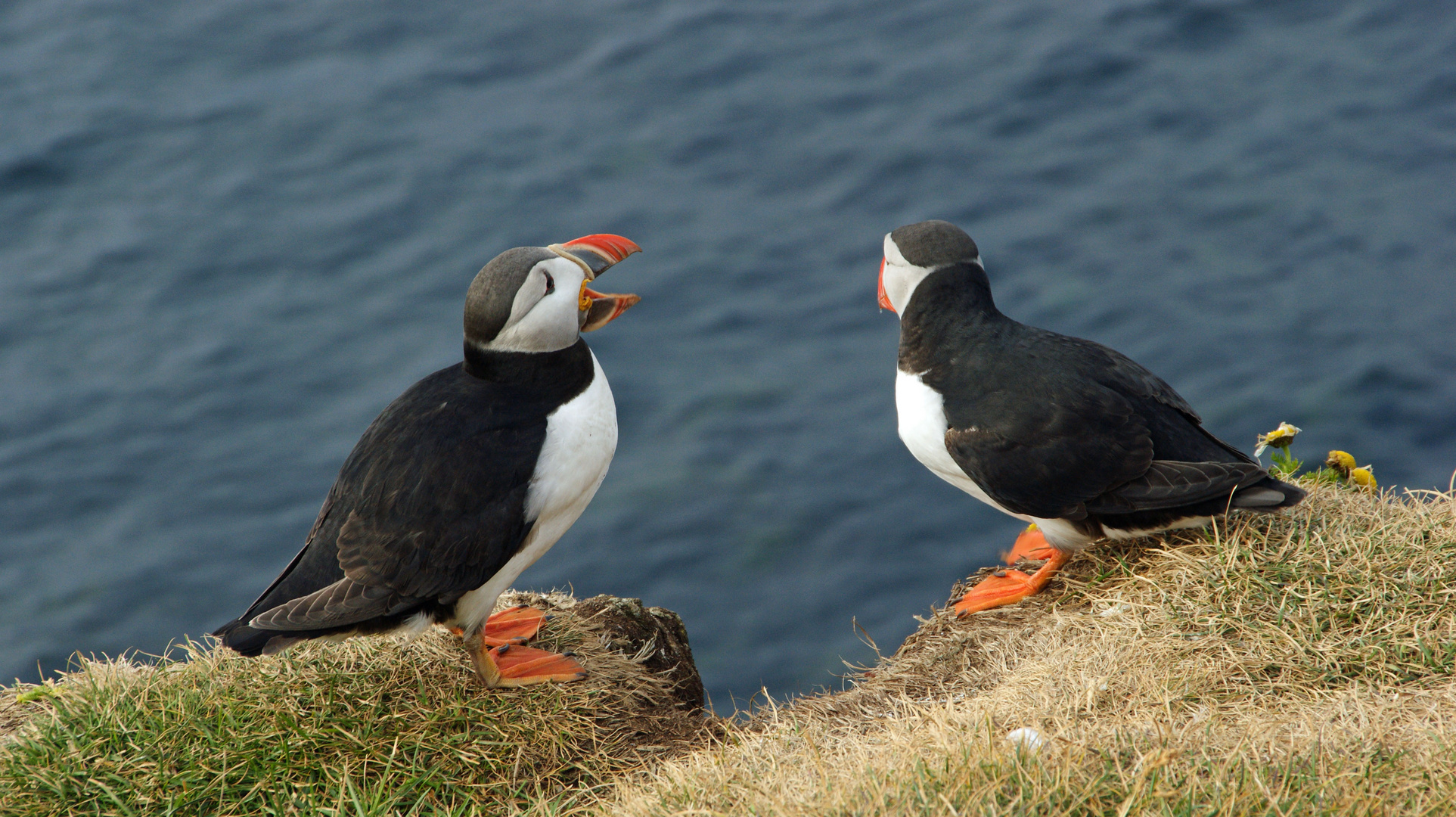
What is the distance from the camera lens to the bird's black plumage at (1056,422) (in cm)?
409

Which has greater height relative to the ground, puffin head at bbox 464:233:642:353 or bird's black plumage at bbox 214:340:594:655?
puffin head at bbox 464:233:642:353

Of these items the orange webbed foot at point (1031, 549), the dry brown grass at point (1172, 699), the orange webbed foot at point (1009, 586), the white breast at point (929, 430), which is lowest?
the orange webbed foot at point (1031, 549)

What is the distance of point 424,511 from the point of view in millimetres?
3840

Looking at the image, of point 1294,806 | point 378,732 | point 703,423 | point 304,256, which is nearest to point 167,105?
point 304,256

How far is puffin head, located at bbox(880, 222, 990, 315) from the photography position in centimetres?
451

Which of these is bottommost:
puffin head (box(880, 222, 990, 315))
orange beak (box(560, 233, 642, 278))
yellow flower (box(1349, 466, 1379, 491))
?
yellow flower (box(1349, 466, 1379, 491))

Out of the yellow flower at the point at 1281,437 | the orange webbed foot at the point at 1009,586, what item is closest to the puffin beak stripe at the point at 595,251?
the orange webbed foot at the point at 1009,586

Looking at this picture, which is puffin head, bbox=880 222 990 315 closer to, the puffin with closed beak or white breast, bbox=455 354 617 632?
the puffin with closed beak

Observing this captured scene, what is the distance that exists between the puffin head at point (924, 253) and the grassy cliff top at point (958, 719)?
1.21m

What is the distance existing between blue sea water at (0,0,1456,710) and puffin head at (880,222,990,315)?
2691mm

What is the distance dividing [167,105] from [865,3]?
6.15 meters

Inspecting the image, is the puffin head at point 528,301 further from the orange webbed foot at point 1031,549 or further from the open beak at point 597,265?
the orange webbed foot at point 1031,549

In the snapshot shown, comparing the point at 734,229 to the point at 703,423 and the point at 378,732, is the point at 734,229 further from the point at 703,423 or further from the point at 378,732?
the point at 378,732

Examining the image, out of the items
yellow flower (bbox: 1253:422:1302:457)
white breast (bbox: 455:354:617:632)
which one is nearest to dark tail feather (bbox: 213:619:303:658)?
white breast (bbox: 455:354:617:632)
